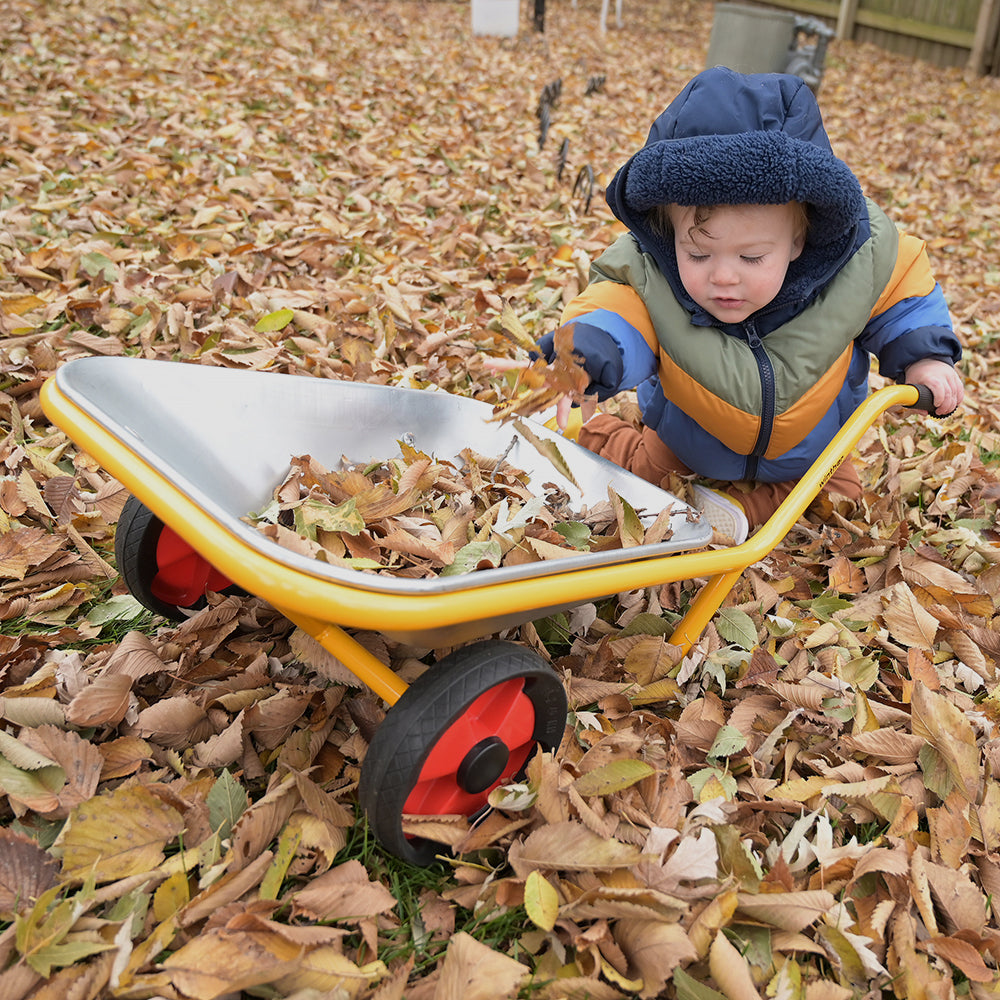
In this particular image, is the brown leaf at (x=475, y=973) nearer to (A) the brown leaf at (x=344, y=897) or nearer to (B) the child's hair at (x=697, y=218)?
(A) the brown leaf at (x=344, y=897)

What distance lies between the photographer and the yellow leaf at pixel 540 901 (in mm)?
1451

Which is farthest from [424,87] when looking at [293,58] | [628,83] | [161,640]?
[161,640]

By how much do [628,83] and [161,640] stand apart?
8132mm

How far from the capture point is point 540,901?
4.86ft

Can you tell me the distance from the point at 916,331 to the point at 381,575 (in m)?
1.63

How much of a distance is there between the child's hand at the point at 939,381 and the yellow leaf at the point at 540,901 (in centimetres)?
156

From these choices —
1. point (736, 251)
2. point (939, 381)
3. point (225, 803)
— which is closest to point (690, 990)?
point (225, 803)

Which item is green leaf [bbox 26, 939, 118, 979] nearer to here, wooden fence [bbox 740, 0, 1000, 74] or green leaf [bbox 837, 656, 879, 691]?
green leaf [bbox 837, 656, 879, 691]

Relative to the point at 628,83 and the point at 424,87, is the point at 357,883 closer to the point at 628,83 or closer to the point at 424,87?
the point at 424,87

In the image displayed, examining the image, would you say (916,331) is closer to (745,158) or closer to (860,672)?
(745,158)

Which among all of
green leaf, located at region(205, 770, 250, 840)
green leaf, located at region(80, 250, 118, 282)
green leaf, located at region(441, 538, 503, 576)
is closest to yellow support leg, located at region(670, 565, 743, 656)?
green leaf, located at region(441, 538, 503, 576)

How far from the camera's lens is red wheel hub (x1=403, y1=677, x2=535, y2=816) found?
154 centimetres

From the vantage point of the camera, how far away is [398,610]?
1293 millimetres

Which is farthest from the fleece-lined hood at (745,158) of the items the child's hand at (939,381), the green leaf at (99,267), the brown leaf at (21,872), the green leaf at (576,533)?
the green leaf at (99,267)
